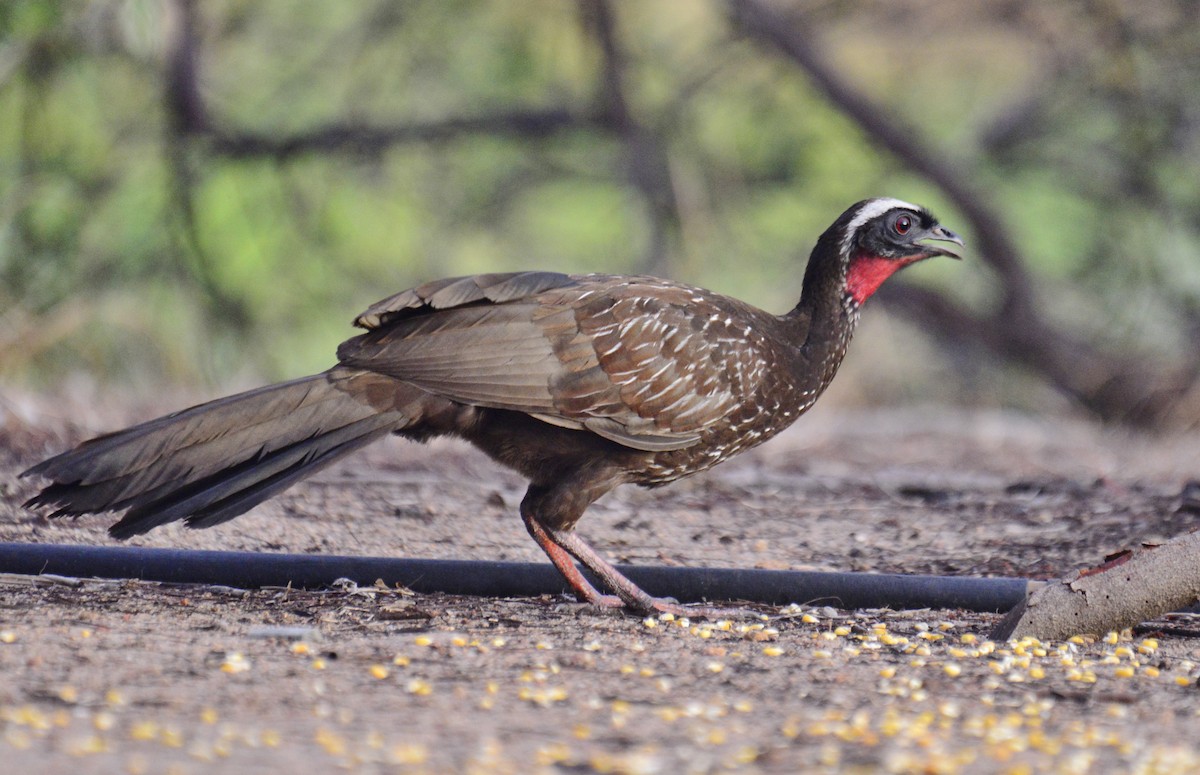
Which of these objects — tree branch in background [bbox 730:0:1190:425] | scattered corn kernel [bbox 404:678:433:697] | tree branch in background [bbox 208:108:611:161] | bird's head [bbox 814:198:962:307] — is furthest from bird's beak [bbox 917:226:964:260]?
tree branch in background [bbox 208:108:611:161]

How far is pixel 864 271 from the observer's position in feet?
15.8

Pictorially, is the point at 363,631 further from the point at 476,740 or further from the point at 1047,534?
the point at 1047,534

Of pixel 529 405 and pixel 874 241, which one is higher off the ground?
pixel 874 241

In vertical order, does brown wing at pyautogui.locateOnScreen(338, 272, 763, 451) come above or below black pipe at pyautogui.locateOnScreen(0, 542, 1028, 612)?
above

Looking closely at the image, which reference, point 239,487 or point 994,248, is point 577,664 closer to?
point 239,487

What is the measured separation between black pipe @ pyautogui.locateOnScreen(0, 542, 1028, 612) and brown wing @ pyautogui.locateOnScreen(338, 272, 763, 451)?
1.42 ft

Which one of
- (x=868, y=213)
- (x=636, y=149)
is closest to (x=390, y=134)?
(x=636, y=149)

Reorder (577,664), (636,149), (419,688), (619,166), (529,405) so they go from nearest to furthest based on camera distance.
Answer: (419,688), (577,664), (529,405), (636,149), (619,166)

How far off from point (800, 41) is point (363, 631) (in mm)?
8188

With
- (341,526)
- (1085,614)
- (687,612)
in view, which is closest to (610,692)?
(687,612)

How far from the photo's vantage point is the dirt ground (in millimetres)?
2553

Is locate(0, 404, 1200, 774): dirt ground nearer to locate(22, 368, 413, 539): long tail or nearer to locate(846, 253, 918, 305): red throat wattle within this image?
locate(22, 368, 413, 539): long tail

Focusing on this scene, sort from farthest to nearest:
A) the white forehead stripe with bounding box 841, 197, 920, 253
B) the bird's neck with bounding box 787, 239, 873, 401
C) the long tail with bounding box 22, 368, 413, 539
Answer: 1. the white forehead stripe with bounding box 841, 197, 920, 253
2. the bird's neck with bounding box 787, 239, 873, 401
3. the long tail with bounding box 22, 368, 413, 539

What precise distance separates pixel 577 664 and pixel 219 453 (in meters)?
1.14
